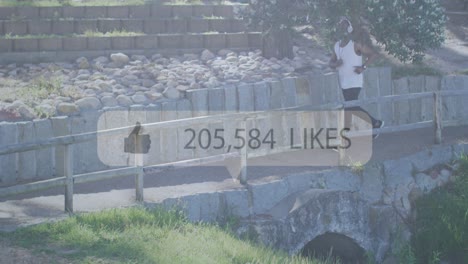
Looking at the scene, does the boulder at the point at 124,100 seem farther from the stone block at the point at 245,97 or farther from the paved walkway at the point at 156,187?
the stone block at the point at 245,97

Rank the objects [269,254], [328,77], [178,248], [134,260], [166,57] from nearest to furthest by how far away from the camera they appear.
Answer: [134,260]
[178,248]
[269,254]
[328,77]
[166,57]

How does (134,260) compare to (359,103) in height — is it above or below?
below

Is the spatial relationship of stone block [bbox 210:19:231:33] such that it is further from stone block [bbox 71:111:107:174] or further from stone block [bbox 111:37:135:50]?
stone block [bbox 71:111:107:174]

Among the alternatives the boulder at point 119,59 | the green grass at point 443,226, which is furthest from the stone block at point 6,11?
the green grass at point 443,226

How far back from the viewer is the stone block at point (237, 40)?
47.7ft

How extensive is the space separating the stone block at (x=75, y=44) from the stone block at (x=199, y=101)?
2.84 m

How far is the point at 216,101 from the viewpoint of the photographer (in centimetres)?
1188

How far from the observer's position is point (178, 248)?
8.28 m

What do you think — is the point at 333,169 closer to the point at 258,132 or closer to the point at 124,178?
the point at 258,132

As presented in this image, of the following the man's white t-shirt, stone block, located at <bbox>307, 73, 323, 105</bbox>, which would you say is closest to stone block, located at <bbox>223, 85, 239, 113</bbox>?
stone block, located at <bbox>307, 73, 323, 105</bbox>

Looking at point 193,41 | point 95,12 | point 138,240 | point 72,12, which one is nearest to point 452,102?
point 193,41

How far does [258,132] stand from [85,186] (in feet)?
8.60

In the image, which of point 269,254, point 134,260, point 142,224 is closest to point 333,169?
point 269,254

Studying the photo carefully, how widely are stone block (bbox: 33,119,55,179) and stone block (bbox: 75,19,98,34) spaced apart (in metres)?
4.18
